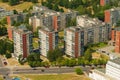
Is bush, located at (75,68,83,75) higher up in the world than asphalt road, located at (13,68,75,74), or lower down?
higher up

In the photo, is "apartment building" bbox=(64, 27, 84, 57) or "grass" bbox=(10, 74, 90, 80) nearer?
"grass" bbox=(10, 74, 90, 80)

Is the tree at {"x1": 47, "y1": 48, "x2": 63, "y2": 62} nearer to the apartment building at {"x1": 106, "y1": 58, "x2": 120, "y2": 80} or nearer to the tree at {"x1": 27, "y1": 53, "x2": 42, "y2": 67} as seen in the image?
the tree at {"x1": 27, "y1": 53, "x2": 42, "y2": 67}

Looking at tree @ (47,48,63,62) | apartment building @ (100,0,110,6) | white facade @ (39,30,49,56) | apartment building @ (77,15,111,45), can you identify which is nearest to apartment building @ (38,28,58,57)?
white facade @ (39,30,49,56)

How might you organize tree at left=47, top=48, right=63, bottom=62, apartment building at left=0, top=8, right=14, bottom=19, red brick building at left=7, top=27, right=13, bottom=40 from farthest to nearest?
apartment building at left=0, top=8, right=14, bottom=19 → red brick building at left=7, top=27, right=13, bottom=40 → tree at left=47, top=48, right=63, bottom=62

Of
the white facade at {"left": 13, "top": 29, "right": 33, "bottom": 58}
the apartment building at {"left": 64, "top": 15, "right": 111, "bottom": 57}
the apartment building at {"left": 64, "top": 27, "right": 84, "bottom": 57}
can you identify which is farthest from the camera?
the apartment building at {"left": 64, "top": 15, "right": 111, "bottom": 57}

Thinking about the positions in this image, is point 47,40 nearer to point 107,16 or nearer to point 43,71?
point 43,71

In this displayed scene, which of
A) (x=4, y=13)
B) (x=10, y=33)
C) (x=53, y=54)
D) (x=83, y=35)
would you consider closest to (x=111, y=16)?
(x=83, y=35)

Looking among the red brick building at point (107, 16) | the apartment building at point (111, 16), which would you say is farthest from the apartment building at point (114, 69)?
the red brick building at point (107, 16)
